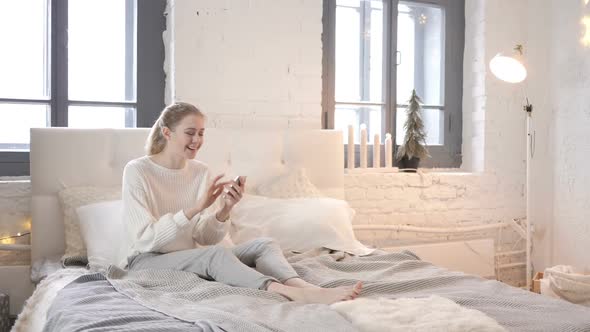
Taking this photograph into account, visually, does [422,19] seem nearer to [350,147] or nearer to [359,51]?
[359,51]

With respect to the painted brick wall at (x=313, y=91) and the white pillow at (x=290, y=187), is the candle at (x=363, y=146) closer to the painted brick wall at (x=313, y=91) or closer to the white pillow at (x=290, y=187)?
the painted brick wall at (x=313, y=91)

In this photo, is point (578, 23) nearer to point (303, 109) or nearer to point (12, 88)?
point (303, 109)

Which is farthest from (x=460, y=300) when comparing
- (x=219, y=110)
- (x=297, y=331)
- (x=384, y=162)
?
(x=384, y=162)

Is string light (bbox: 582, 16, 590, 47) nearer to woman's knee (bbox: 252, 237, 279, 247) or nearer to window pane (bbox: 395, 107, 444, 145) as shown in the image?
window pane (bbox: 395, 107, 444, 145)

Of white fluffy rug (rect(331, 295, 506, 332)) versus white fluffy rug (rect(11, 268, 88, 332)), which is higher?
white fluffy rug (rect(331, 295, 506, 332))

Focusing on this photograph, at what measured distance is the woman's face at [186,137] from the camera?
2490mm

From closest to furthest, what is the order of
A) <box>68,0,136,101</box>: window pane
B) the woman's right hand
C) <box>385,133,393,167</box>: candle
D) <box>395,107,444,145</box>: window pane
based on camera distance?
the woman's right hand
<box>68,0,136,101</box>: window pane
<box>385,133,393,167</box>: candle
<box>395,107,444,145</box>: window pane

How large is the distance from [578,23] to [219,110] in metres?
2.23

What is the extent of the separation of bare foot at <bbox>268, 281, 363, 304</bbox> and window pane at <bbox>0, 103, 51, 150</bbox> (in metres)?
1.78

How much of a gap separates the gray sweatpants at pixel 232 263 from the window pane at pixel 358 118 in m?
1.61

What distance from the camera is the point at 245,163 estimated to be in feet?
10.1

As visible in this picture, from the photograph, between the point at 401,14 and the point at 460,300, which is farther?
the point at 401,14

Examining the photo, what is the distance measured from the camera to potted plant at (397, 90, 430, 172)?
3574mm

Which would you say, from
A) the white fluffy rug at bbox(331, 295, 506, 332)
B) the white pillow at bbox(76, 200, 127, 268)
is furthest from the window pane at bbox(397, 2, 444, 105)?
the white fluffy rug at bbox(331, 295, 506, 332)
